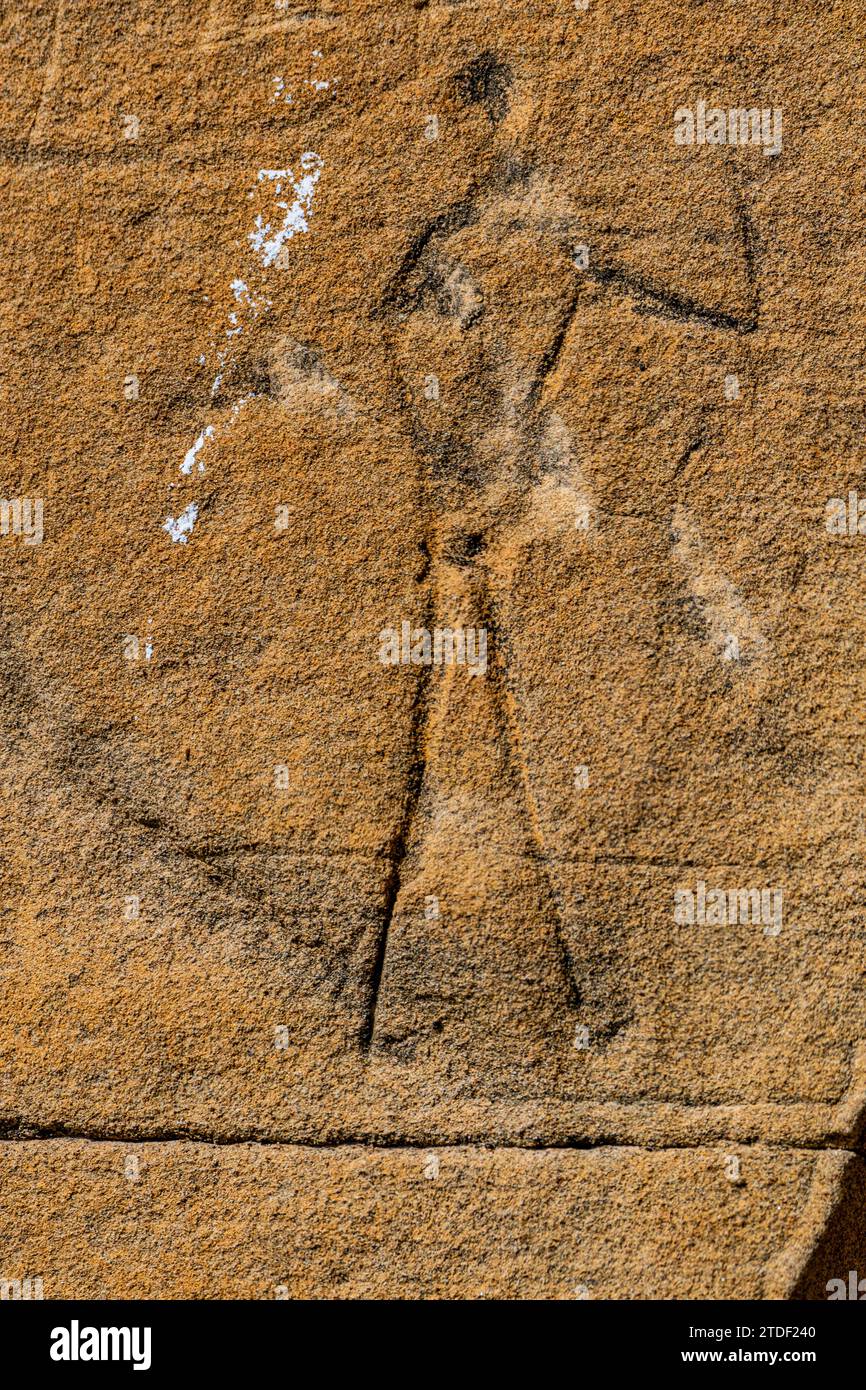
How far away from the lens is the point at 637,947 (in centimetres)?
177

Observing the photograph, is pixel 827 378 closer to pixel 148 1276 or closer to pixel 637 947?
pixel 637 947

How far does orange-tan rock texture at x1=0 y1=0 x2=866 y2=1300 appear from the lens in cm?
177

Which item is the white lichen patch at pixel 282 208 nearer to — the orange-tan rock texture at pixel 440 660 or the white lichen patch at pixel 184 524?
the orange-tan rock texture at pixel 440 660

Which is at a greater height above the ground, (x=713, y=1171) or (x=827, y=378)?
(x=827, y=378)

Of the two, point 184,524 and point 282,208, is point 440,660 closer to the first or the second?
point 184,524

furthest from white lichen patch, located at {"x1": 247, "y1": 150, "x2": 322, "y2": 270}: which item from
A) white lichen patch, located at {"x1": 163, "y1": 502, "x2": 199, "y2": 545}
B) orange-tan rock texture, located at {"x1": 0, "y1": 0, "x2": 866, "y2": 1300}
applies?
white lichen patch, located at {"x1": 163, "y1": 502, "x2": 199, "y2": 545}

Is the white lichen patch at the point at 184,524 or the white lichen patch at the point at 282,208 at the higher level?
the white lichen patch at the point at 282,208

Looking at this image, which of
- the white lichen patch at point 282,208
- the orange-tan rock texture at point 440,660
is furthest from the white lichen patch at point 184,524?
the white lichen patch at point 282,208

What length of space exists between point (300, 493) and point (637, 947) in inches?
30.0

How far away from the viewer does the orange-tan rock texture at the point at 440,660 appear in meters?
1.77

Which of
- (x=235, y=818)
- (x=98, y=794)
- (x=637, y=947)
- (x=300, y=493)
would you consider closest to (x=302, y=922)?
(x=235, y=818)

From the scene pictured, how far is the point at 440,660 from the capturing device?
5.93 ft

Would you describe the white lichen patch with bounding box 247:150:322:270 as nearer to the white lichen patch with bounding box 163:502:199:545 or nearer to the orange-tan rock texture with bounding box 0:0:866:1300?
the orange-tan rock texture with bounding box 0:0:866:1300

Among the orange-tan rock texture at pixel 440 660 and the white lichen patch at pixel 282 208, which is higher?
the white lichen patch at pixel 282 208
